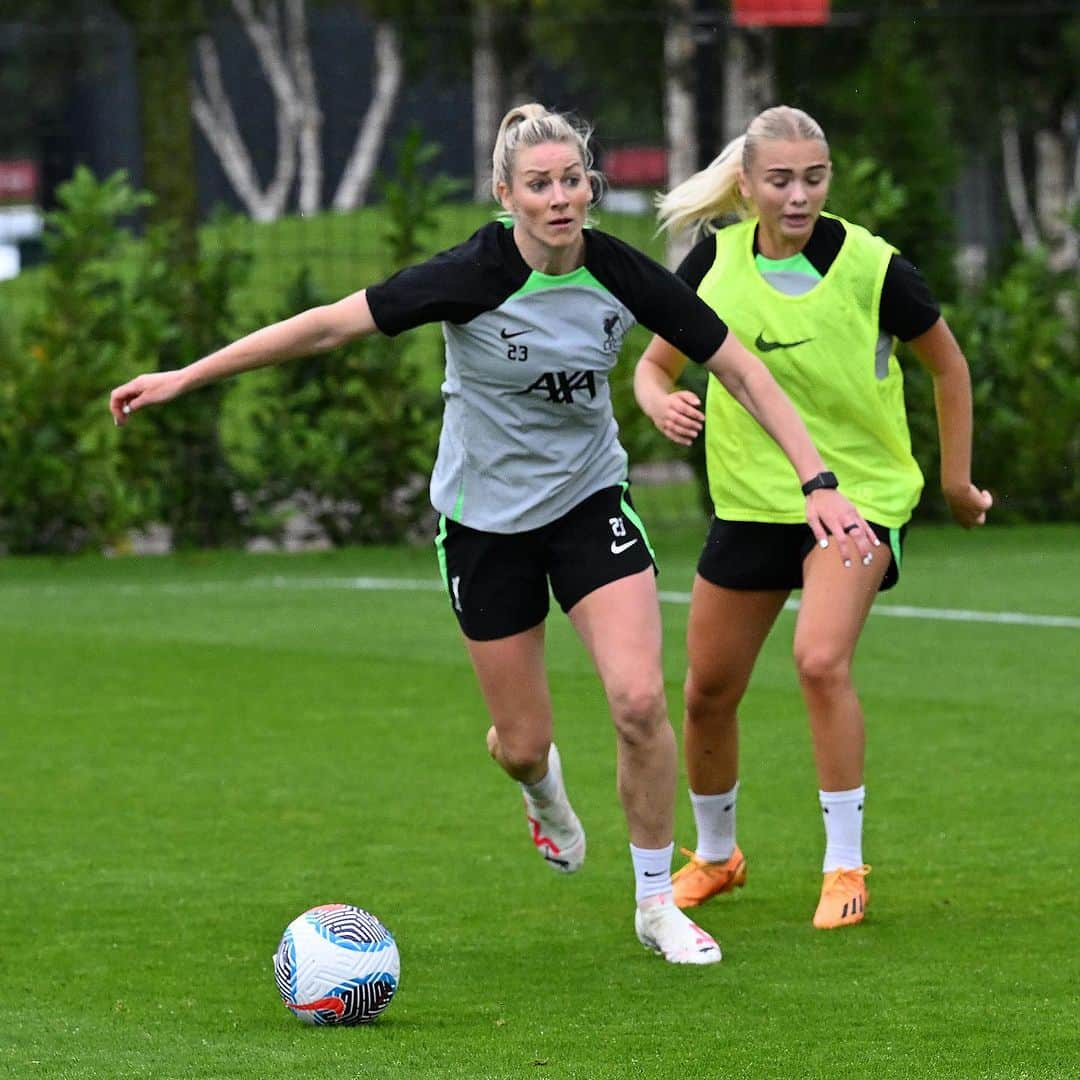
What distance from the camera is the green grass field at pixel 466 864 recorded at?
210 inches

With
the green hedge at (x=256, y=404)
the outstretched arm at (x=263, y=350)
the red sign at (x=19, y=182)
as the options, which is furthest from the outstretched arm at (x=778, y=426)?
the red sign at (x=19, y=182)

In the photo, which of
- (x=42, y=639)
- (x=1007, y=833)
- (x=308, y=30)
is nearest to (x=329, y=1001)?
(x=1007, y=833)

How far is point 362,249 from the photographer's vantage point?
17.6 meters

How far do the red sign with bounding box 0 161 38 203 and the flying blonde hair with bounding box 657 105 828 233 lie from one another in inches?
519

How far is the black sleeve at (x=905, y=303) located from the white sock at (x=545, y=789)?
1.52 meters

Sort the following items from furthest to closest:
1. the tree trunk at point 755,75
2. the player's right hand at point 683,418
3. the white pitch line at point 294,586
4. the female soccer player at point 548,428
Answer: the tree trunk at point 755,75 → the white pitch line at point 294,586 → the player's right hand at point 683,418 → the female soccer player at point 548,428

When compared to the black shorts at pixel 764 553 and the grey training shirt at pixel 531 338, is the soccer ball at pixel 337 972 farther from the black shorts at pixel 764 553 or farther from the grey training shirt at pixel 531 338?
the black shorts at pixel 764 553

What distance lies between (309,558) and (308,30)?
12.9 feet

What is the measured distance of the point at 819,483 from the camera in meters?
5.73

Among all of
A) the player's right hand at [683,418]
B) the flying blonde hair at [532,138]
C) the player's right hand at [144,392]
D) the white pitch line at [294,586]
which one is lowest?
the white pitch line at [294,586]

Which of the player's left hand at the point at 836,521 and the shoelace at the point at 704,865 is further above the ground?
the player's left hand at the point at 836,521

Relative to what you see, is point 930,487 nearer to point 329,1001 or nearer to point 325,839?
point 325,839

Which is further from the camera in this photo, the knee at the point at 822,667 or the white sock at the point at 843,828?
the white sock at the point at 843,828

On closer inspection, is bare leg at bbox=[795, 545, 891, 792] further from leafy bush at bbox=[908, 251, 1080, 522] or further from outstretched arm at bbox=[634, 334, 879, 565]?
leafy bush at bbox=[908, 251, 1080, 522]
